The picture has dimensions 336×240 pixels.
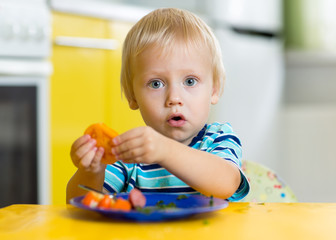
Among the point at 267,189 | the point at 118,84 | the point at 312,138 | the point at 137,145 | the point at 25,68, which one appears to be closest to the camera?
the point at 137,145

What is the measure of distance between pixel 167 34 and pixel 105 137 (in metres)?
0.37

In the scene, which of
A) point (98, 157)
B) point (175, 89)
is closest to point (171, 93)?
point (175, 89)

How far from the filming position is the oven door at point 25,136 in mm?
2246

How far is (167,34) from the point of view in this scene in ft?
3.70

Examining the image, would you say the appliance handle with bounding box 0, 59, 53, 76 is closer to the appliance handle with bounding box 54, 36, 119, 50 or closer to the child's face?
the appliance handle with bounding box 54, 36, 119, 50

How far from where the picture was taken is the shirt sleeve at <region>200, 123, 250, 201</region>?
1.01 meters

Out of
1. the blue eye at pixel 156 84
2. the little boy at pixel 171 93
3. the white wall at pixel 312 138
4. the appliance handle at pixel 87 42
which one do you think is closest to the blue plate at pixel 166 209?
the little boy at pixel 171 93

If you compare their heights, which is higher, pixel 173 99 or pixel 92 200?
pixel 173 99

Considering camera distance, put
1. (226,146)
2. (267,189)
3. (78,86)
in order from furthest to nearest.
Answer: (78,86), (267,189), (226,146)

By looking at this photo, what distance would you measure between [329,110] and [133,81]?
264 cm

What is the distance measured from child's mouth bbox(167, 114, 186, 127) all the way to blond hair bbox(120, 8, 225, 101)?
0.45 feet

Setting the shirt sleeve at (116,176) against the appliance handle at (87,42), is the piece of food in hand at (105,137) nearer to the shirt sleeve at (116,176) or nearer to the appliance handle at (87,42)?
the shirt sleeve at (116,176)

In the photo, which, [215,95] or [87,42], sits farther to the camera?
[87,42]

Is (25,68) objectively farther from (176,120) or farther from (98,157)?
(98,157)
